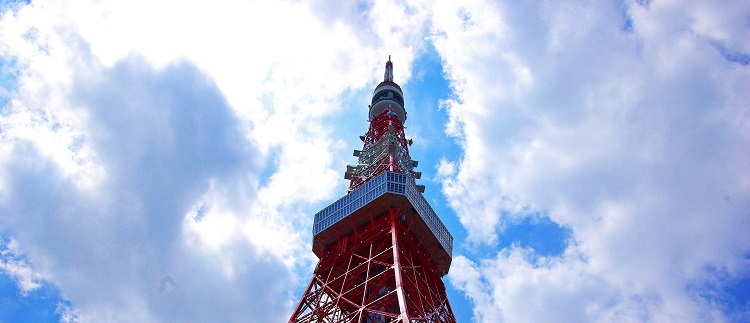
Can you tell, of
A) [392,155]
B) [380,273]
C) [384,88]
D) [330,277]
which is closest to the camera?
[380,273]

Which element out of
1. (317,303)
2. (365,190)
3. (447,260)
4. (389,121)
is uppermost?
(389,121)

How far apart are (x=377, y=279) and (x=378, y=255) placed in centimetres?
243

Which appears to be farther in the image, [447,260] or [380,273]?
[447,260]

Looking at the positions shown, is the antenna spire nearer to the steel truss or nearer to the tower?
the tower

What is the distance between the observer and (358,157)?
78250mm

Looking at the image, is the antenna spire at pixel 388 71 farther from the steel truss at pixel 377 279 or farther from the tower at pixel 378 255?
the steel truss at pixel 377 279

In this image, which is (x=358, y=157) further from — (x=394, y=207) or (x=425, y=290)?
(x=425, y=290)

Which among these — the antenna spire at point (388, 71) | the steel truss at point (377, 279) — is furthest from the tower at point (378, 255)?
the antenna spire at point (388, 71)

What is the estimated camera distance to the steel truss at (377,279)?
177 ft

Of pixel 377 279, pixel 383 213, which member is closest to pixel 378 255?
pixel 377 279

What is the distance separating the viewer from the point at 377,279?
56.5m

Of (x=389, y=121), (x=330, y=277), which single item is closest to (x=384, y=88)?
(x=389, y=121)

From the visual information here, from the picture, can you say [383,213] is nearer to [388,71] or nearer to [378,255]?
[378,255]

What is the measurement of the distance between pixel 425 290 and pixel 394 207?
8.20 metres
